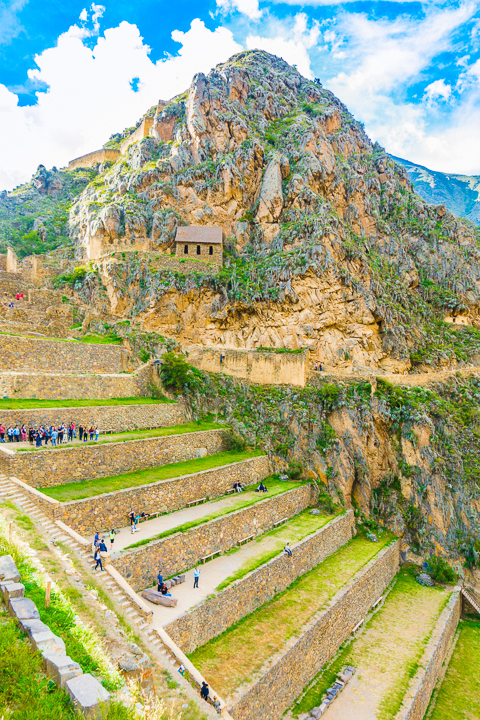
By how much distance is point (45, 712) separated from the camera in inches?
210

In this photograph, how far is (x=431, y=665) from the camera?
1636 centimetres

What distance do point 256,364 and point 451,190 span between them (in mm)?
101560

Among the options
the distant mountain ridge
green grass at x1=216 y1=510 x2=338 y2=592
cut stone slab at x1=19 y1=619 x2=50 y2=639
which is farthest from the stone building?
the distant mountain ridge

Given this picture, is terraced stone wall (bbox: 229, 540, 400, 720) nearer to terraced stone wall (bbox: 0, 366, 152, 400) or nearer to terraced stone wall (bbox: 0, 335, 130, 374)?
terraced stone wall (bbox: 0, 366, 152, 400)

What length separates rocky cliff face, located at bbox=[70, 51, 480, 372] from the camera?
35781mm

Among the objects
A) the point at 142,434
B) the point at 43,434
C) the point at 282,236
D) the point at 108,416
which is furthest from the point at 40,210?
the point at 43,434

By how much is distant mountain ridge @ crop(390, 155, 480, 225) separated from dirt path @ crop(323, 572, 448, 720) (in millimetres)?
98859

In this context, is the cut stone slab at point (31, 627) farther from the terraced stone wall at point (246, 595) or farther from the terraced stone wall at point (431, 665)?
the terraced stone wall at point (431, 665)

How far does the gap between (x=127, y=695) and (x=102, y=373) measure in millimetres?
19544

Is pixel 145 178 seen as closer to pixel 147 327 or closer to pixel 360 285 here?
pixel 147 327

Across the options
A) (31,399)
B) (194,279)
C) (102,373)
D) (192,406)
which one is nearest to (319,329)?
(194,279)

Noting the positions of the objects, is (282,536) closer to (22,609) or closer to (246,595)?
(246,595)

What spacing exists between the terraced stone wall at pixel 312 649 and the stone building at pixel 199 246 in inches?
1115

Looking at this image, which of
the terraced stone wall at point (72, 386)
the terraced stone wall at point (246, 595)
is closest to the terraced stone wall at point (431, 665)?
the terraced stone wall at point (246, 595)
